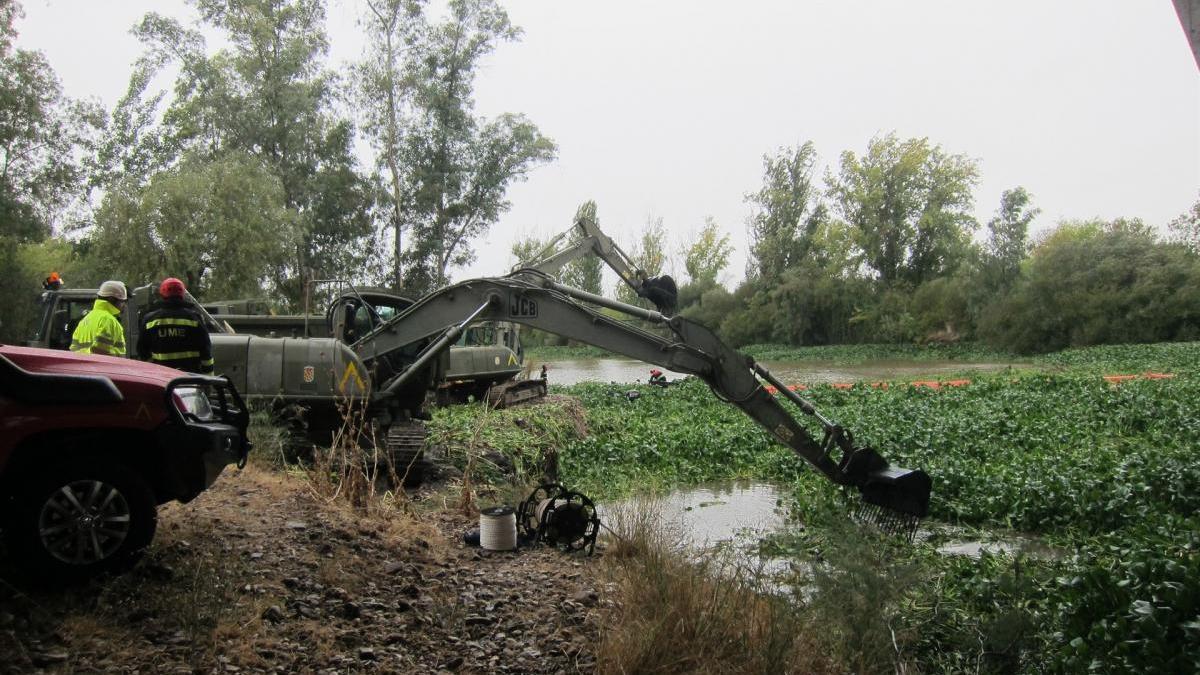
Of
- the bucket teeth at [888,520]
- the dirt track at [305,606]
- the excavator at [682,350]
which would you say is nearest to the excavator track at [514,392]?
the excavator at [682,350]

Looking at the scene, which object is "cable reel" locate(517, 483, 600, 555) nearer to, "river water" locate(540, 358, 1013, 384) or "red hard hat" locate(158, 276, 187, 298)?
"red hard hat" locate(158, 276, 187, 298)

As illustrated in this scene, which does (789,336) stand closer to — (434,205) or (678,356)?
(434,205)

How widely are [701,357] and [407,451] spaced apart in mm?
3848

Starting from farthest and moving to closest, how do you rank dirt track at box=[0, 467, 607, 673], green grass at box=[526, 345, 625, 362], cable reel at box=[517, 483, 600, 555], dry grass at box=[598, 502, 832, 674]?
green grass at box=[526, 345, 625, 362], cable reel at box=[517, 483, 600, 555], dry grass at box=[598, 502, 832, 674], dirt track at box=[0, 467, 607, 673]

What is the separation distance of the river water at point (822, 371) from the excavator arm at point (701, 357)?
21.2 meters

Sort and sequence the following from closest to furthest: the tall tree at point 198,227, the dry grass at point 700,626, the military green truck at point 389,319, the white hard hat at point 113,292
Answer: the dry grass at point 700,626 → the white hard hat at point 113,292 → the military green truck at point 389,319 → the tall tree at point 198,227

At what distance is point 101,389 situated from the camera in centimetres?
481

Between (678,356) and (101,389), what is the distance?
550 centimetres

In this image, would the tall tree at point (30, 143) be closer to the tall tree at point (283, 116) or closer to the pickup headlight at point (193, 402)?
the tall tree at point (283, 116)

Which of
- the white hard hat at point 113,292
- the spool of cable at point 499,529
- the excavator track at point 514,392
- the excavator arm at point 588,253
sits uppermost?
the excavator arm at point 588,253

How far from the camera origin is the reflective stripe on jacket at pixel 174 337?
25.5ft

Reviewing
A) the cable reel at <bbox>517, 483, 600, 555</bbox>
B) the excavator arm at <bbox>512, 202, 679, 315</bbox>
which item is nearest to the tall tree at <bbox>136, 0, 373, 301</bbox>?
the excavator arm at <bbox>512, 202, 679, 315</bbox>

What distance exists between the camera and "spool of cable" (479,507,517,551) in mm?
7270

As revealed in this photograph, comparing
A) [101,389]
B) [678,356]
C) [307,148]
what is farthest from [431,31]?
[101,389]
